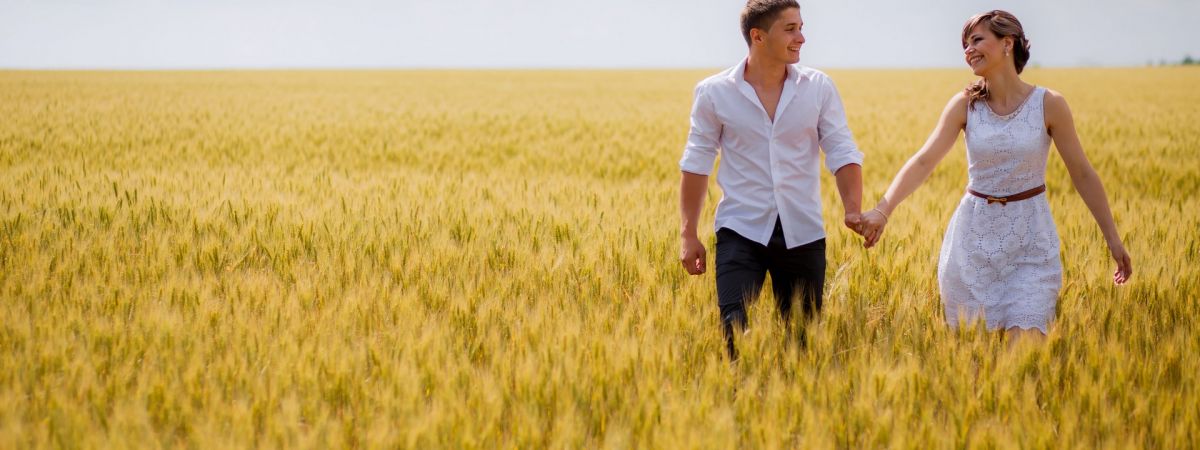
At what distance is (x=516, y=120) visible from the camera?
13586 mm

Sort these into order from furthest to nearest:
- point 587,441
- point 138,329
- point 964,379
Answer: point 138,329 → point 964,379 → point 587,441

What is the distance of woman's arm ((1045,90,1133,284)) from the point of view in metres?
2.56

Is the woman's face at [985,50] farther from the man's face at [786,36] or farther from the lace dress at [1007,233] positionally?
the man's face at [786,36]

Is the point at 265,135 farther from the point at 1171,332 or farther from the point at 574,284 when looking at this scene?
the point at 1171,332

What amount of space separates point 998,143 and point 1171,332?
98 cm

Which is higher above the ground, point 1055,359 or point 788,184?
point 788,184

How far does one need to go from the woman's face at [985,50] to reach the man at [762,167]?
16.5 inches

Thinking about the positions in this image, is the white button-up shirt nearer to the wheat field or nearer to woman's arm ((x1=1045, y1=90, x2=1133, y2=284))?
the wheat field

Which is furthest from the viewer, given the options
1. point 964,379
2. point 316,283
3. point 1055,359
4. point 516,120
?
point 516,120

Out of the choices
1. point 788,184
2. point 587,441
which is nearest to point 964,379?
point 788,184

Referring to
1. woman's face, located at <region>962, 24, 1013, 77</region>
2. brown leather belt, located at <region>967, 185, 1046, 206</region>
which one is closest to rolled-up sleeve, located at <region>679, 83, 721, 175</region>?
woman's face, located at <region>962, 24, 1013, 77</region>

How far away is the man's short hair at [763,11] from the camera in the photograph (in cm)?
236

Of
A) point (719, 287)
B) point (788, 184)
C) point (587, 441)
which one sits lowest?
point (587, 441)

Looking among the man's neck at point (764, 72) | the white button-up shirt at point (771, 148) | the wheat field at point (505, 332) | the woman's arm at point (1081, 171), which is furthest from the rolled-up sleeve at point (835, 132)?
the woman's arm at point (1081, 171)
